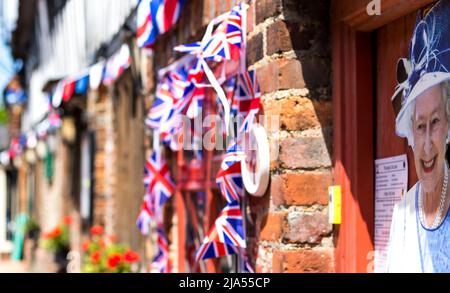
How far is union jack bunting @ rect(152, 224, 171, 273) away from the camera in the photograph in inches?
216

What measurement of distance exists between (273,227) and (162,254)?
2310 mm

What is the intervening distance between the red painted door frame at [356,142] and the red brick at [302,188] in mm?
94

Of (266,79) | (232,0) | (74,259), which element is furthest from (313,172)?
(74,259)

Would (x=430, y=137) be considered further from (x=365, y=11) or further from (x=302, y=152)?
(x=302, y=152)

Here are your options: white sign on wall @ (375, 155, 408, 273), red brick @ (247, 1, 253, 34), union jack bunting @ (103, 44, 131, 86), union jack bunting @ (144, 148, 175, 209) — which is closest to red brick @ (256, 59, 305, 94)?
red brick @ (247, 1, 253, 34)

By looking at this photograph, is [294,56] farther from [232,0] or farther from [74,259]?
[74,259]

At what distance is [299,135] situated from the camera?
10.9ft

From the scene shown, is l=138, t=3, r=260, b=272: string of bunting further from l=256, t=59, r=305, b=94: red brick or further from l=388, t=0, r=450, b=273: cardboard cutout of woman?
l=388, t=0, r=450, b=273: cardboard cutout of woman

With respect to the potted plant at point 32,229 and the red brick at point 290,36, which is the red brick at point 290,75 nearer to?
the red brick at point 290,36

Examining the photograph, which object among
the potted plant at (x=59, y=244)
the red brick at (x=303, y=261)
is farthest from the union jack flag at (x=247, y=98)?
the potted plant at (x=59, y=244)

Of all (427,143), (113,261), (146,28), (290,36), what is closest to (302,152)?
(290,36)

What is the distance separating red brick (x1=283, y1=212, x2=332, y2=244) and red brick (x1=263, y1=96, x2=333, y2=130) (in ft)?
1.19

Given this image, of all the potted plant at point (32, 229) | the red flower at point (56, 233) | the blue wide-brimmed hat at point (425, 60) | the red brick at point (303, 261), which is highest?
the blue wide-brimmed hat at point (425, 60)

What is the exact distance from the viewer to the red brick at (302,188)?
3.29m
